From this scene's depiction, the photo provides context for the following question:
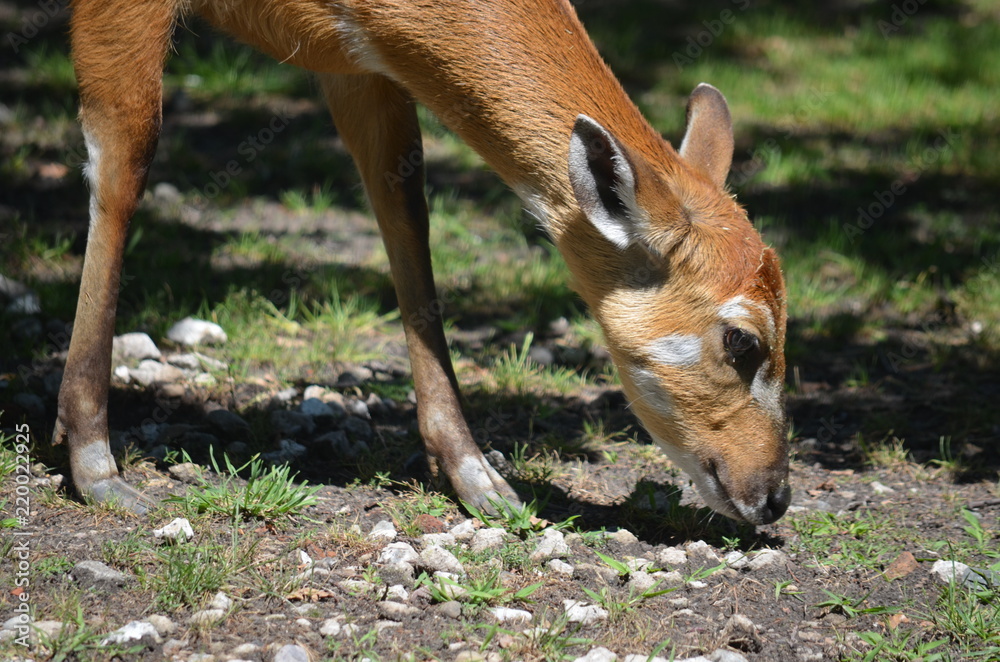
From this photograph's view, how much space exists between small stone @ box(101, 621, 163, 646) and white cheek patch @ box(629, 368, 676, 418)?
173 centimetres

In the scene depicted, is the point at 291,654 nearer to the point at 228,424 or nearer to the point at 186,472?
the point at 186,472

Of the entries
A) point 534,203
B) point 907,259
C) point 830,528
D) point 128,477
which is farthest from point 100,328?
point 907,259

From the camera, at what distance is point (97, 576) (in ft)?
10.1

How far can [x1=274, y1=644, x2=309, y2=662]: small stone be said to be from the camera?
2.77m

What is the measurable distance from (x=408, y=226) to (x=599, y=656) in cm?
193

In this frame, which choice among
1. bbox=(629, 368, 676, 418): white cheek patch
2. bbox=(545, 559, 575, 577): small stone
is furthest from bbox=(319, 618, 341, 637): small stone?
bbox=(629, 368, 676, 418): white cheek patch

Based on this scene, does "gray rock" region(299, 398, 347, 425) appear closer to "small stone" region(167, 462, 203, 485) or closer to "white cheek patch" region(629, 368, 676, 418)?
"small stone" region(167, 462, 203, 485)

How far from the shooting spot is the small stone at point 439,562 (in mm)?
3314

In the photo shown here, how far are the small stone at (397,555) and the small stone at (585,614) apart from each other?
1.76 feet

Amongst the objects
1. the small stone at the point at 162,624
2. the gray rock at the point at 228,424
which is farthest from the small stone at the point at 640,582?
the gray rock at the point at 228,424

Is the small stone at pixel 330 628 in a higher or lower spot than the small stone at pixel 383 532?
lower

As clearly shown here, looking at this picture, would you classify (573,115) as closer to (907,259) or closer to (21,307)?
(21,307)

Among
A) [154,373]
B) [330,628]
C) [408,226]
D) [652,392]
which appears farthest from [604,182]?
[154,373]

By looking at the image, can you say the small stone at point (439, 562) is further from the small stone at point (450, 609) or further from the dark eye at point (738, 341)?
the dark eye at point (738, 341)
